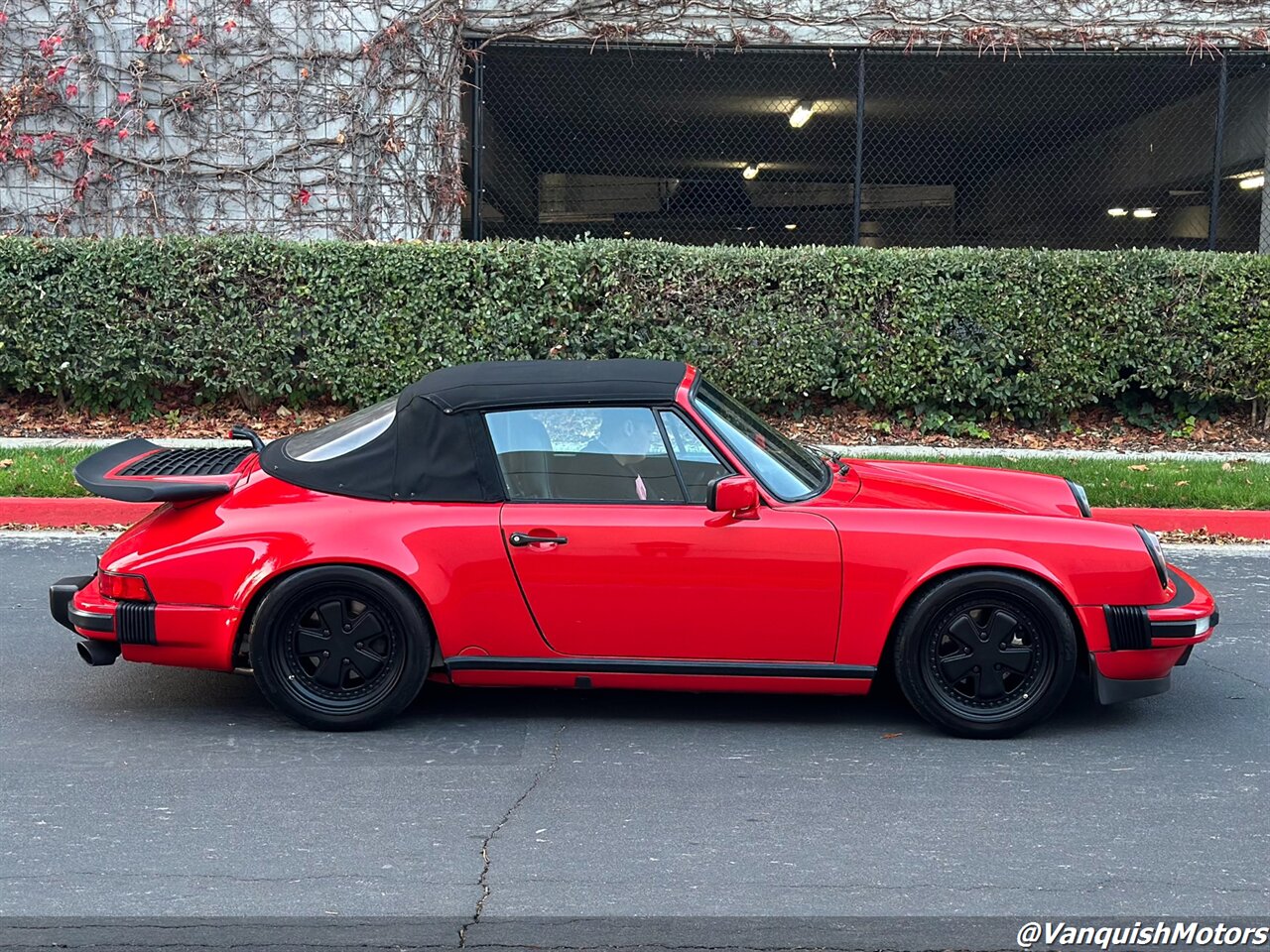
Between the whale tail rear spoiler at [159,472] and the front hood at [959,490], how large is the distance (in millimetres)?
2448

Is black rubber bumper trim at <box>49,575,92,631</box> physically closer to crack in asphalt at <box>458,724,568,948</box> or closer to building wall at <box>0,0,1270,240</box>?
crack in asphalt at <box>458,724,568,948</box>

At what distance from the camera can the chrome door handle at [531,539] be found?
4.56 meters

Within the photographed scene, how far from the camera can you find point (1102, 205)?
22.4 meters

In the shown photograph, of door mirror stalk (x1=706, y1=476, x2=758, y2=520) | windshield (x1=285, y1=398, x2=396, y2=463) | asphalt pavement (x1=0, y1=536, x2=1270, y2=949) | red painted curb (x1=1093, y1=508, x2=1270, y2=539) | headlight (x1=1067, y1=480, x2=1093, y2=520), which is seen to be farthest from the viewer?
red painted curb (x1=1093, y1=508, x2=1270, y2=539)

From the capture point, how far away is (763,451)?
4.88m

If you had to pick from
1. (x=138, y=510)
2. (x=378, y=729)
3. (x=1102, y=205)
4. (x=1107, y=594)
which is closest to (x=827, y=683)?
(x=1107, y=594)

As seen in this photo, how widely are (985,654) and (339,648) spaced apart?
2.29m

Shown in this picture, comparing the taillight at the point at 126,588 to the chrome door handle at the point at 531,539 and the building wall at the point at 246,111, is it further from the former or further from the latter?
the building wall at the point at 246,111

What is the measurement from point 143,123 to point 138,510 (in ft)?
20.4

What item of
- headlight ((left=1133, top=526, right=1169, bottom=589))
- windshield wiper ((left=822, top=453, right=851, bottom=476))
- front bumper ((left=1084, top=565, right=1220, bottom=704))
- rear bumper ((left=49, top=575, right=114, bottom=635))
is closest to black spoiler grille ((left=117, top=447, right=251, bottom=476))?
rear bumper ((left=49, top=575, right=114, bottom=635))

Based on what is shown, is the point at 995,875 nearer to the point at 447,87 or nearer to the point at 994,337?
the point at 994,337

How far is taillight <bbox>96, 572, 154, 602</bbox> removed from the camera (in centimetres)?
463

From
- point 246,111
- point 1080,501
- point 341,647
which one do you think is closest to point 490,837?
point 341,647

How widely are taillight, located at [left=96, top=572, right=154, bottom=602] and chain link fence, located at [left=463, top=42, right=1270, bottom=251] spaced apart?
28.9ft
